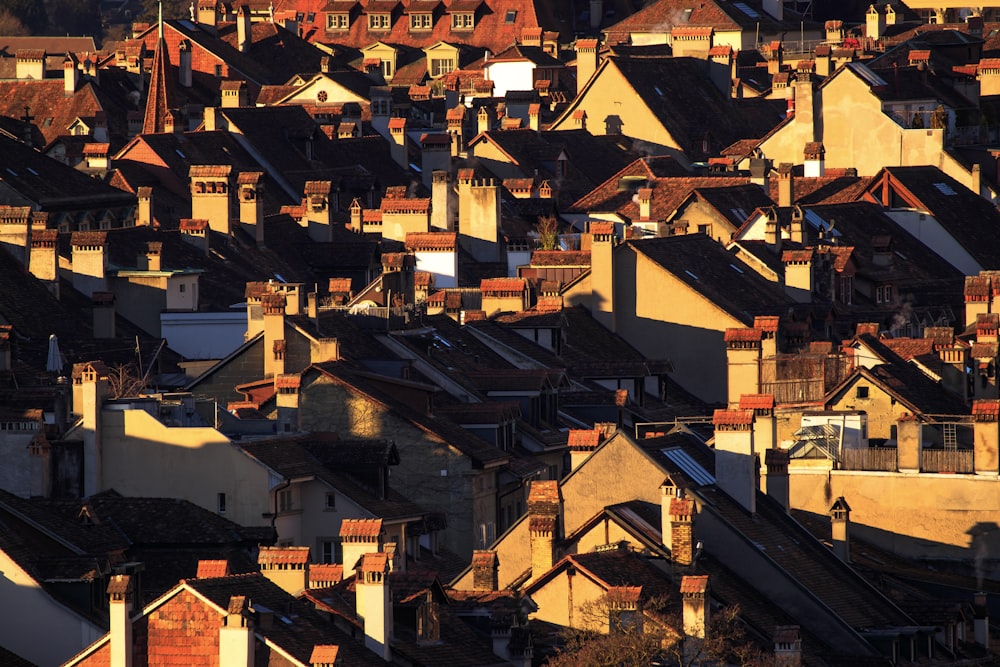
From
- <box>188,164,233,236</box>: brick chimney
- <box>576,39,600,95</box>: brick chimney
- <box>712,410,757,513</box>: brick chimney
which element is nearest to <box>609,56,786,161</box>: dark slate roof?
<box>576,39,600,95</box>: brick chimney

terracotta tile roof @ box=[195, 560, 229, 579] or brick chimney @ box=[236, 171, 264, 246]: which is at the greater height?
brick chimney @ box=[236, 171, 264, 246]

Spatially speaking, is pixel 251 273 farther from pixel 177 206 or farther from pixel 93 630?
pixel 93 630

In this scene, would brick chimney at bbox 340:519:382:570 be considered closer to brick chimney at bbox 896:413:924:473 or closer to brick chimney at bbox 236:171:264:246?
brick chimney at bbox 896:413:924:473

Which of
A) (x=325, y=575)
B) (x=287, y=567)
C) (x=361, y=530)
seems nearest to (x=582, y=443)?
(x=361, y=530)

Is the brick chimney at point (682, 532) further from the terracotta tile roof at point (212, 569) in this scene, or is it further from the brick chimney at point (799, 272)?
the brick chimney at point (799, 272)

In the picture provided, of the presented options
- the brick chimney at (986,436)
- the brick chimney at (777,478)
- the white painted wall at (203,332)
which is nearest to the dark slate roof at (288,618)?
the brick chimney at (777,478)

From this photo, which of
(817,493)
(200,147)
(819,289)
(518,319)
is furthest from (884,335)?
(200,147)

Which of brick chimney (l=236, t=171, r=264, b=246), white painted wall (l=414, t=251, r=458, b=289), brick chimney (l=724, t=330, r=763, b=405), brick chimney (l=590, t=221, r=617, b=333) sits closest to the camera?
brick chimney (l=724, t=330, r=763, b=405)
